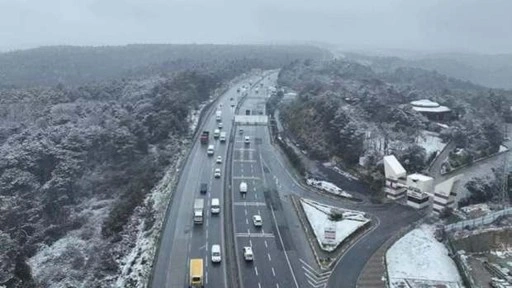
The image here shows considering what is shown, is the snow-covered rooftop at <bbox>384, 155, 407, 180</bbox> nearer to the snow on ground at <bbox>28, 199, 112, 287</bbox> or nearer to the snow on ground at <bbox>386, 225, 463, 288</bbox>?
the snow on ground at <bbox>386, 225, 463, 288</bbox>

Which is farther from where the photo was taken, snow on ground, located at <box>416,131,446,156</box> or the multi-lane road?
snow on ground, located at <box>416,131,446,156</box>

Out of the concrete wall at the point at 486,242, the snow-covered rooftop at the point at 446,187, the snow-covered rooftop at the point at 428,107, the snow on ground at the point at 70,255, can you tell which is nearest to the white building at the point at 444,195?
the snow-covered rooftop at the point at 446,187

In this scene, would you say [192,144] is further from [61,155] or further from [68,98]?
[68,98]

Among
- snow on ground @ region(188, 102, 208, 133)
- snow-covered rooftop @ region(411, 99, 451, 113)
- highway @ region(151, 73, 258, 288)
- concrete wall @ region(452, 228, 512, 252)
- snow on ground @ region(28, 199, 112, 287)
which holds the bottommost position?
snow on ground @ region(28, 199, 112, 287)

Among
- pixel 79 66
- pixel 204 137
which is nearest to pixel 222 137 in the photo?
pixel 204 137

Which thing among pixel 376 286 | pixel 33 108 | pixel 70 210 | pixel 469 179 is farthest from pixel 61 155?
pixel 469 179

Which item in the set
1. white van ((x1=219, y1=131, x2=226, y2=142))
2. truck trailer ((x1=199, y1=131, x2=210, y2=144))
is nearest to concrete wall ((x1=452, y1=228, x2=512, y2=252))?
white van ((x1=219, y1=131, x2=226, y2=142))

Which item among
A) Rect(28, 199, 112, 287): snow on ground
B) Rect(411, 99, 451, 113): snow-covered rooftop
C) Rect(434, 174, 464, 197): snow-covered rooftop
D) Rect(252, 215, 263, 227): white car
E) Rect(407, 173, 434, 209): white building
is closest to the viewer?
Rect(28, 199, 112, 287): snow on ground
